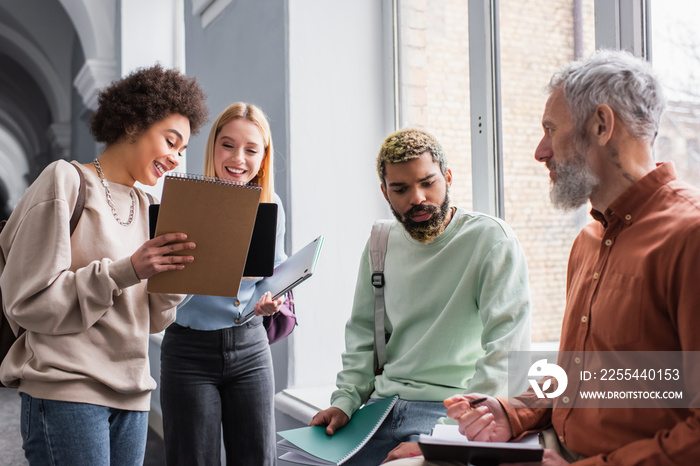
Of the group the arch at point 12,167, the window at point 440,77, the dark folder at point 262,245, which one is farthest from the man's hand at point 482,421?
the arch at point 12,167

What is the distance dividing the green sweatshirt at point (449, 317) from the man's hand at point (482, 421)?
0.76 feet

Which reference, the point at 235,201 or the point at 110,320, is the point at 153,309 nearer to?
the point at 110,320

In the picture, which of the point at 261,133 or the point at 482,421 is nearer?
the point at 482,421

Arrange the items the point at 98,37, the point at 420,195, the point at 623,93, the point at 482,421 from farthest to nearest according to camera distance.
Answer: the point at 98,37 → the point at 420,195 → the point at 482,421 → the point at 623,93

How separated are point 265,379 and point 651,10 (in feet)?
6.09

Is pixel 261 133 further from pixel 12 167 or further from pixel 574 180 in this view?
pixel 12 167

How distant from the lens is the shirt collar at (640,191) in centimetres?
134

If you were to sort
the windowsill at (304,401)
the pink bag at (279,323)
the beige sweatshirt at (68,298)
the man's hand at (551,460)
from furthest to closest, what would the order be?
the windowsill at (304,401) < the pink bag at (279,323) < the beige sweatshirt at (68,298) < the man's hand at (551,460)

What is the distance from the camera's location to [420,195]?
80.7 inches

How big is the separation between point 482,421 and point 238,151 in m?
1.40

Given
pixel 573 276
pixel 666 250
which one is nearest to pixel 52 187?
pixel 573 276

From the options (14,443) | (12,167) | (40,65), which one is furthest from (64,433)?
(12,167)

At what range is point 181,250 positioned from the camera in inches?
68.0

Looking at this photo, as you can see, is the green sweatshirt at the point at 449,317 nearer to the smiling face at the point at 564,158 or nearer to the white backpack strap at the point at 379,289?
the white backpack strap at the point at 379,289
